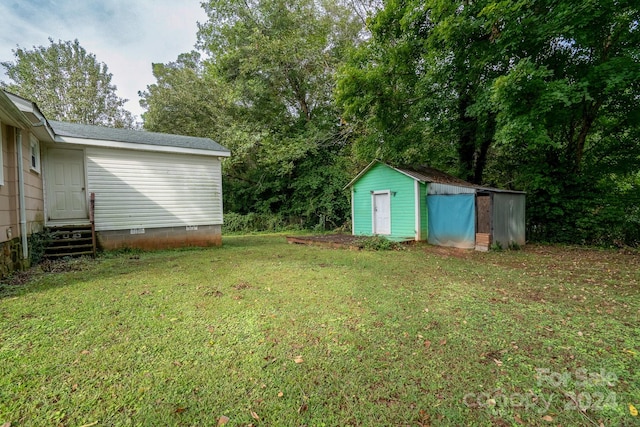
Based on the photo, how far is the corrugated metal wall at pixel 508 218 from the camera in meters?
8.21

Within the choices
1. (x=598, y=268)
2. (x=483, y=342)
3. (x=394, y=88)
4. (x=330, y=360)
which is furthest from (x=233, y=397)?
(x=394, y=88)

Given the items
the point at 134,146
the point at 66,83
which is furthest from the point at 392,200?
the point at 66,83

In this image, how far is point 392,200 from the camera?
10.3m

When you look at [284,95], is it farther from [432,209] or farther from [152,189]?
[432,209]

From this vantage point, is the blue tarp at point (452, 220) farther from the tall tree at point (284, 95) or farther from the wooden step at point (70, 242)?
the wooden step at point (70, 242)

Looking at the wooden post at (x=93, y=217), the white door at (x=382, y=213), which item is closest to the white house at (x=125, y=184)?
the wooden post at (x=93, y=217)

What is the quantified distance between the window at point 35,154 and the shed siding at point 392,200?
953cm

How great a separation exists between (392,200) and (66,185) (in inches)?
381

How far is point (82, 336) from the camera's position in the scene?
2.62 m

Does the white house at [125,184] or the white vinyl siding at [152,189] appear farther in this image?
the white vinyl siding at [152,189]

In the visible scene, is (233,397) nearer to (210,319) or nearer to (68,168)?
(210,319)

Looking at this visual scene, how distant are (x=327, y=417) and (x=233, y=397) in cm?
62

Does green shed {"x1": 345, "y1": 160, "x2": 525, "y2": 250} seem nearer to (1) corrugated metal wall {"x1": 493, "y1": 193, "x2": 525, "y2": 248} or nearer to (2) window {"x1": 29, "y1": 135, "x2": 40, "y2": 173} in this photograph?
(1) corrugated metal wall {"x1": 493, "y1": 193, "x2": 525, "y2": 248}

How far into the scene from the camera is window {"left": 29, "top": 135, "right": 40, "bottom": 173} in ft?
20.7
